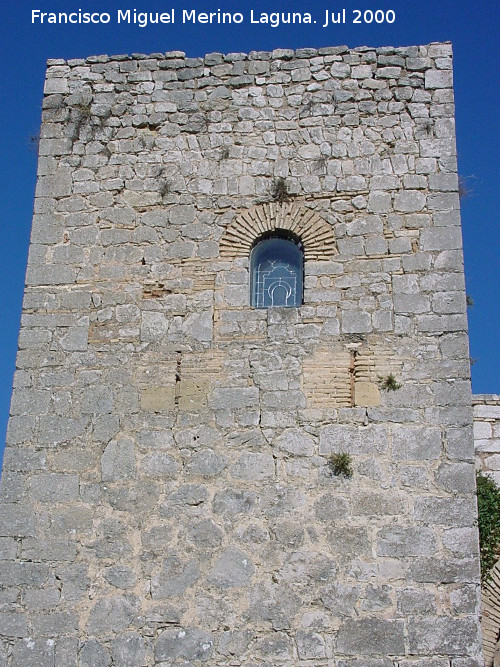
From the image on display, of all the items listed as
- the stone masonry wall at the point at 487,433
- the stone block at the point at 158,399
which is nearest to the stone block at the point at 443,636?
the stone block at the point at 158,399

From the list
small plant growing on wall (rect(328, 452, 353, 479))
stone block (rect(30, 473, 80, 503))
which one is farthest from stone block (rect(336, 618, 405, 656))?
stone block (rect(30, 473, 80, 503))

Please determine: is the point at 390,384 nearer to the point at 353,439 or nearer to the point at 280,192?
the point at 353,439

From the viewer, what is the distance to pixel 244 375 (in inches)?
293

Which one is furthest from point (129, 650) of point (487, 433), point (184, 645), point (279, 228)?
point (487, 433)

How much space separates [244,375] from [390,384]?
1173mm

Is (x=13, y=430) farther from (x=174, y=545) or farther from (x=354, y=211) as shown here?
(x=354, y=211)

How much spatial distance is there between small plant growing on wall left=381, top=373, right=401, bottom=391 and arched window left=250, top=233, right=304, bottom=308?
1041 millimetres

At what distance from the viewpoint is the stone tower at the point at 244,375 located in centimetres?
672

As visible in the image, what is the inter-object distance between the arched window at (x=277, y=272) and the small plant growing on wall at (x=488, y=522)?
282 cm

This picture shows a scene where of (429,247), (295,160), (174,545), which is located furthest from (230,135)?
(174,545)

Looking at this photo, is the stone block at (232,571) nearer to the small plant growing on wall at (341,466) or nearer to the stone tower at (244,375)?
the stone tower at (244,375)

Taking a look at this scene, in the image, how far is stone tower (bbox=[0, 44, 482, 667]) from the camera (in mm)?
6723

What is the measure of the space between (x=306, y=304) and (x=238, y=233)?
3.01ft

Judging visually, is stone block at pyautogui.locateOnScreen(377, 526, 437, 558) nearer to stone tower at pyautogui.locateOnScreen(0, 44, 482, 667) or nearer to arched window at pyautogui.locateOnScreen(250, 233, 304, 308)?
stone tower at pyautogui.locateOnScreen(0, 44, 482, 667)
